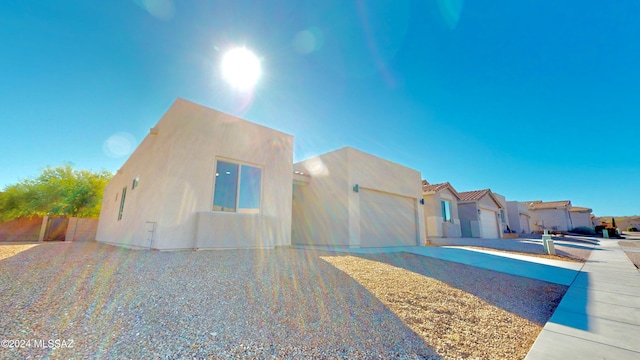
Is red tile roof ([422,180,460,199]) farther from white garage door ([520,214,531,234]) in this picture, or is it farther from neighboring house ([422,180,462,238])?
white garage door ([520,214,531,234])

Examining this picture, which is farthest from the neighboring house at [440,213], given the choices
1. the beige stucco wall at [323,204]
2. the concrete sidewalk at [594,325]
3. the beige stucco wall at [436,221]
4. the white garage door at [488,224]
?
the concrete sidewalk at [594,325]

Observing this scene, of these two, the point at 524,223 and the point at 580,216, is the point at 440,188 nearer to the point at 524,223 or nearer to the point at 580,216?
the point at 524,223

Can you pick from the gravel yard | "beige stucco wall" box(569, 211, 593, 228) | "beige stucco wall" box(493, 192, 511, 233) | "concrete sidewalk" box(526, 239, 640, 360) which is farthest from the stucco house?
"beige stucco wall" box(569, 211, 593, 228)

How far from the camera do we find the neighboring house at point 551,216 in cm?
3509

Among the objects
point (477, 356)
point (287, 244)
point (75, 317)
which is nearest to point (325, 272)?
point (477, 356)

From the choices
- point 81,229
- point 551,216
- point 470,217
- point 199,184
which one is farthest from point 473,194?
point 81,229

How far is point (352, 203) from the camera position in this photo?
10000 millimetres

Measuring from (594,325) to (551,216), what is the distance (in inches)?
1769

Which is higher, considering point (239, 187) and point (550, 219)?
point (550, 219)

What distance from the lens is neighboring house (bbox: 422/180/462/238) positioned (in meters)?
17.8

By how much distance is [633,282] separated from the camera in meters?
5.00

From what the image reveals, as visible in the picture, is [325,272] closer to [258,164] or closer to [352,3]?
[258,164]

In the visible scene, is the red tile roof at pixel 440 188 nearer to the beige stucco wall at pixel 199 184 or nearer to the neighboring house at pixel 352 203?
the neighboring house at pixel 352 203

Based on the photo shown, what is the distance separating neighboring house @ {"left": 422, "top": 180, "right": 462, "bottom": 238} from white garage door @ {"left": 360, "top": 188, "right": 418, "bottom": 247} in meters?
5.88
